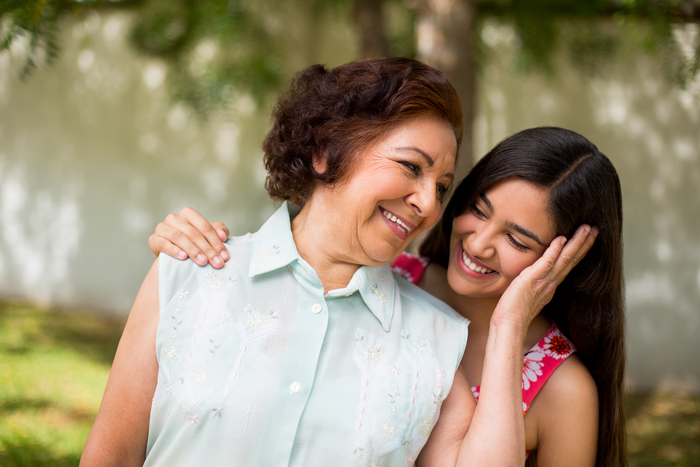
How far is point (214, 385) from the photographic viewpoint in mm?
1445

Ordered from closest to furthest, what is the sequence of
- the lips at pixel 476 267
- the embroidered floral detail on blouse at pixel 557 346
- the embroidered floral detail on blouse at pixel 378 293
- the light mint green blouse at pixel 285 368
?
1. the light mint green blouse at pixel 285 368
2. the embroidered floral detail on blouse at pixel 378 293
3. the lips at pixel 476 267
4. the embroidered floral detail on blouse at pixel 557 346

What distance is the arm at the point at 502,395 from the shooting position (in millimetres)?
1514

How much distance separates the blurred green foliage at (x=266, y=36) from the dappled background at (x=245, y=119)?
0.06 ft

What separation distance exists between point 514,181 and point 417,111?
0.52 m

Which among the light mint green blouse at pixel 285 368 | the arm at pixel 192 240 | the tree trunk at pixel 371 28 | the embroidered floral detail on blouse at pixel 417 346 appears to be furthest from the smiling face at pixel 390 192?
the tree trunk at pixel 371 28

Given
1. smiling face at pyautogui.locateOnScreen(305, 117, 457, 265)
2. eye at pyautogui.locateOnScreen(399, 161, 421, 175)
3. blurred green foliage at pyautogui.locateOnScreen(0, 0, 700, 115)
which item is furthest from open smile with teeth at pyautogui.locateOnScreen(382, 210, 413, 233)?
blurred green foliage at pyautogui.locateOnScreen(0, 0, 700, 115)

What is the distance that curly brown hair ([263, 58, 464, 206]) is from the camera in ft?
5.12

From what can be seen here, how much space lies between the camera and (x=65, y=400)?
397cm

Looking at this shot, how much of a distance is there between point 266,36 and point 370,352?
13.2 ft

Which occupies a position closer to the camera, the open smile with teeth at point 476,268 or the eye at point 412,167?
the eye at point 412,167

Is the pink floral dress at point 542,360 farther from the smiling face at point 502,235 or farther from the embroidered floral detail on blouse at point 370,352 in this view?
the embroidered floral detail on blouse at point 370,352

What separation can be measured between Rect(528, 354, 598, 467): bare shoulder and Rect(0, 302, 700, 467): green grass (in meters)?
1.66

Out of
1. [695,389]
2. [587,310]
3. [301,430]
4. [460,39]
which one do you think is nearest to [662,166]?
[695,389]

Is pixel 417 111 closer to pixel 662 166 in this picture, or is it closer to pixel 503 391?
pixel 503 391
